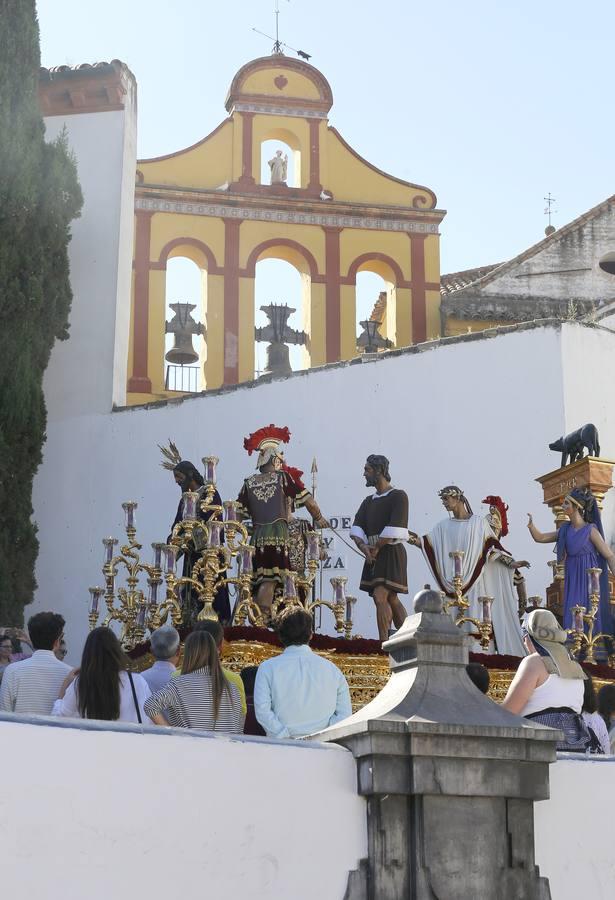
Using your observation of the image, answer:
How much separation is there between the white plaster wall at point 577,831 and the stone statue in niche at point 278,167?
55.0ft

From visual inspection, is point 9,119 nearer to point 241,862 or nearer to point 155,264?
point 155,264

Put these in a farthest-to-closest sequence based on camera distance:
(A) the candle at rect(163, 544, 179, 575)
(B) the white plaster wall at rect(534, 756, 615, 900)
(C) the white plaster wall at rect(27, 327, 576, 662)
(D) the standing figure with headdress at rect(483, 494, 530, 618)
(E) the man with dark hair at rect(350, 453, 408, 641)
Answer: (C) the white plaster wall at rect(27, 327, 576, 662) → (D) the standing figure with headdress at rect(483, 494, 530, 618) → (E) the man with dark hair at rect(350, 453, 408, 641) → (A) the candle at rect(163, 544, 179, 575) → (B) the white plaster wall at rect(534, 756, 615, 900)

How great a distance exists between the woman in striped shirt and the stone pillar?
2.14ft

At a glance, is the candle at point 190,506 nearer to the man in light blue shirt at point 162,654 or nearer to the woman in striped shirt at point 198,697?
the man in light blue shirt at point 162,654

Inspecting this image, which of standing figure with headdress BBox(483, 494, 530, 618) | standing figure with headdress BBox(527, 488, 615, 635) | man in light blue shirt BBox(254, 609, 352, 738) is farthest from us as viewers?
standing figure with headdress BBox(483, 494, 530, 618)

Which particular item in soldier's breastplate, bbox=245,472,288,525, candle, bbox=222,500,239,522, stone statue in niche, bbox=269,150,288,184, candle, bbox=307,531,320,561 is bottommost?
candle, bbox=307,531,320,561

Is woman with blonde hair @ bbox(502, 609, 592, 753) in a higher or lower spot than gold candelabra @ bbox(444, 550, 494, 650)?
lower

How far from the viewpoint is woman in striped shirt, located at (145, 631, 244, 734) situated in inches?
261

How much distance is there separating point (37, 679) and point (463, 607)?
14.2ft

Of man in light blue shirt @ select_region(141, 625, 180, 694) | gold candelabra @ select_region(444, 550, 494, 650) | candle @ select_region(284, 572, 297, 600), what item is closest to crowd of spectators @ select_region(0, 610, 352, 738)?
man in light blue shirt @ select_region(141, 625, 180, 694)

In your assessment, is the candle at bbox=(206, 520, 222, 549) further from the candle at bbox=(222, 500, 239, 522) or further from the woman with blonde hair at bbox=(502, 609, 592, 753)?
the woman with blonde hair at bbox=(502, 609, 592, 753)

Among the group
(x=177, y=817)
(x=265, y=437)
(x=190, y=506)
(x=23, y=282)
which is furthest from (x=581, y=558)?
(x=23, y=282)

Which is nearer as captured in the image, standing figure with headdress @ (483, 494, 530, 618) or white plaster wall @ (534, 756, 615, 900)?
white plaster wall @ (534, 756, 615, 900)

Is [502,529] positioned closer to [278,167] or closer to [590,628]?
[590,628]
